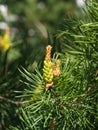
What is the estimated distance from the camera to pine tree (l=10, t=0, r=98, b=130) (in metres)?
1.17

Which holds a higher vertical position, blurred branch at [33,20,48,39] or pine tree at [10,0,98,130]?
pine tree at [10,0,98,130]

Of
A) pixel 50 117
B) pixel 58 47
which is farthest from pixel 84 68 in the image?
pixel 58 47

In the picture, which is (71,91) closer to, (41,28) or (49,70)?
(49,70)

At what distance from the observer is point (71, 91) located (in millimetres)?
1191

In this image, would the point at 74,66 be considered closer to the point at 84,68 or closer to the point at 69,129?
the point at 84,68

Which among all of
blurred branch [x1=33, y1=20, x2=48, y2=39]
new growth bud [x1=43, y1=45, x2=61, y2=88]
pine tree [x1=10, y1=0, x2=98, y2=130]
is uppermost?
new growth bud [x1=43, y1=45, x2=61, y2=88]

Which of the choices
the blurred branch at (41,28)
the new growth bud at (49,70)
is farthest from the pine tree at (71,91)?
the blurred branch at (41,28)

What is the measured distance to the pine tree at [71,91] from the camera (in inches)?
46.0

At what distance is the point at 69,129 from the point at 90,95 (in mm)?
121

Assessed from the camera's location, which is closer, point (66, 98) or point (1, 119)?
point (66, 98)

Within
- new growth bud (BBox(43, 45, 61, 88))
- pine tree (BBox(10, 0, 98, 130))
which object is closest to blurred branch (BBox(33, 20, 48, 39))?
pine tree (BBox(10, 0, 98, 130))

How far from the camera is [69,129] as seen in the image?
1.23 metres

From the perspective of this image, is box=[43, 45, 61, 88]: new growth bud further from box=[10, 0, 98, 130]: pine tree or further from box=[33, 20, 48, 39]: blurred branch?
box=[33, 20, 48, 39]: blurred branch

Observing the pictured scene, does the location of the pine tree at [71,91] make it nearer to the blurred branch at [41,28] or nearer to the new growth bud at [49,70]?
the new growth bud at [49,70]
